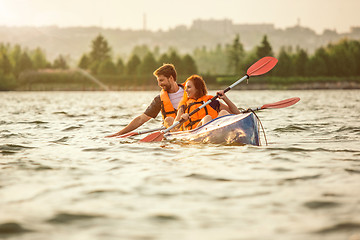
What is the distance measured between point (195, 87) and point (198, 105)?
32cm

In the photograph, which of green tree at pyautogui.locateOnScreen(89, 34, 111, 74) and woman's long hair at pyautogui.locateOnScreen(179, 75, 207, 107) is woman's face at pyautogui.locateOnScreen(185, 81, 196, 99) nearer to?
woman's long hair at pyautogui.locateOnScreen(179, 75, 207, 107)

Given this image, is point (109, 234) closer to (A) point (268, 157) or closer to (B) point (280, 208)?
(B) point (280, 208)

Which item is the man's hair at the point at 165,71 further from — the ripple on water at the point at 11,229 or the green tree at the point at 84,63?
the green tree at the point at 84,63

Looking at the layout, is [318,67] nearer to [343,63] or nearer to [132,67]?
[343,63]

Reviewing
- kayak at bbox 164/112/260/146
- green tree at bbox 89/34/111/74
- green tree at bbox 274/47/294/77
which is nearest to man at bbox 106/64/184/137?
kayak at bbox 164/112/260/146

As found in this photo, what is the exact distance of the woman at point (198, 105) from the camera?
864 centimetres

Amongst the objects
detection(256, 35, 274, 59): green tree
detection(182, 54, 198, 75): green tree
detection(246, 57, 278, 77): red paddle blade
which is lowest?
detection(246, 57, 278, 77): red paddle blade

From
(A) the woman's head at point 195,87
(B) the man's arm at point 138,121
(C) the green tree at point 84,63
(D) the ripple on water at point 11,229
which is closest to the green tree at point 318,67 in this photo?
(C) the green tree at point 84,63

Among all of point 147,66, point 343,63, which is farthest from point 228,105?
point 343,63

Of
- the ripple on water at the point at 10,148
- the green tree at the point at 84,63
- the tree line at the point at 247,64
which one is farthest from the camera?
the green tree at the point at 84,63

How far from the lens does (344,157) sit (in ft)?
23.3

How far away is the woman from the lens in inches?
340

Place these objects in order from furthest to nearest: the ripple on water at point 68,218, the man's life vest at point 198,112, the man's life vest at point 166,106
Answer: the man's life vest at point 166,106 < the man's life vest at point 198,112 < the ripple on water at point 68,218

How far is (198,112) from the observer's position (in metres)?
8.97
